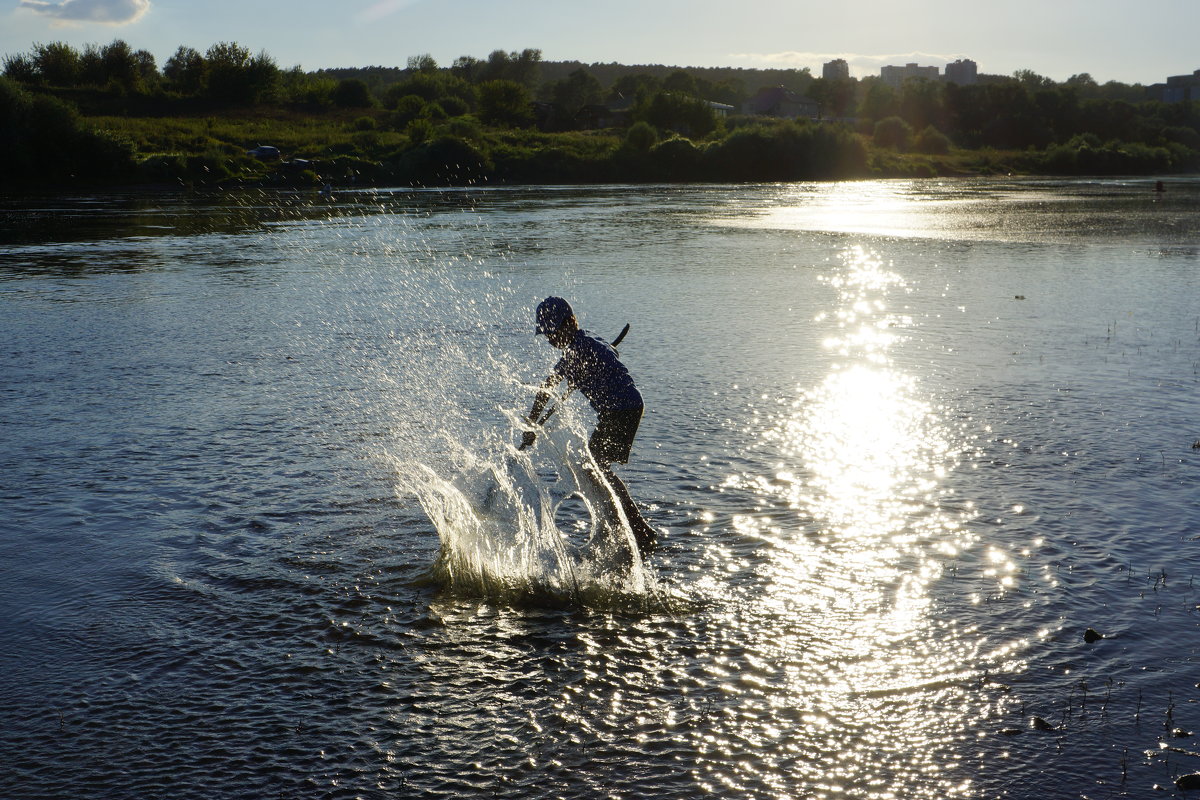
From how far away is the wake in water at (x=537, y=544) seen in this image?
745cm

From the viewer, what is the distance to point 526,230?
3950 cm

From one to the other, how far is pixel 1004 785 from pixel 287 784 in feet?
11.4

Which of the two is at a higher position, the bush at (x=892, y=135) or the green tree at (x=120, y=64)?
the green tree at (x=120, y=64)

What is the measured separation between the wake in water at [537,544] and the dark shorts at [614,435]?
8.9 inches

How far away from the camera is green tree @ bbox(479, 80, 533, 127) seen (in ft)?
394

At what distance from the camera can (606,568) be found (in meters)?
7.67

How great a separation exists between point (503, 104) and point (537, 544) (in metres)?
119

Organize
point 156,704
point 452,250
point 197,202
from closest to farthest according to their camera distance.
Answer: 1. point 156,704
2. point 452,250
3. point 197,202

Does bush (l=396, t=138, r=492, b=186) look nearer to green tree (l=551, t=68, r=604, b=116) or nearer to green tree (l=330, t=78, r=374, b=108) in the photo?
green tree (l=330, t=78, r=374, b=108)

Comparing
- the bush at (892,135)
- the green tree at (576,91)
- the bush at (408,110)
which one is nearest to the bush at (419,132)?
the bush at (408,110)

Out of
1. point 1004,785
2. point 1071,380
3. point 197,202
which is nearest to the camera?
point 1004,785

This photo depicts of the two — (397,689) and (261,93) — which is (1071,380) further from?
(261,93)

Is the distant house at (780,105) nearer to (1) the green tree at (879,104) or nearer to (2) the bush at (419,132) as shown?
(1) the green tree at (879,104)

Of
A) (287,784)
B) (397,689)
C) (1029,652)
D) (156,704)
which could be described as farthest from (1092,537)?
(156,704)
